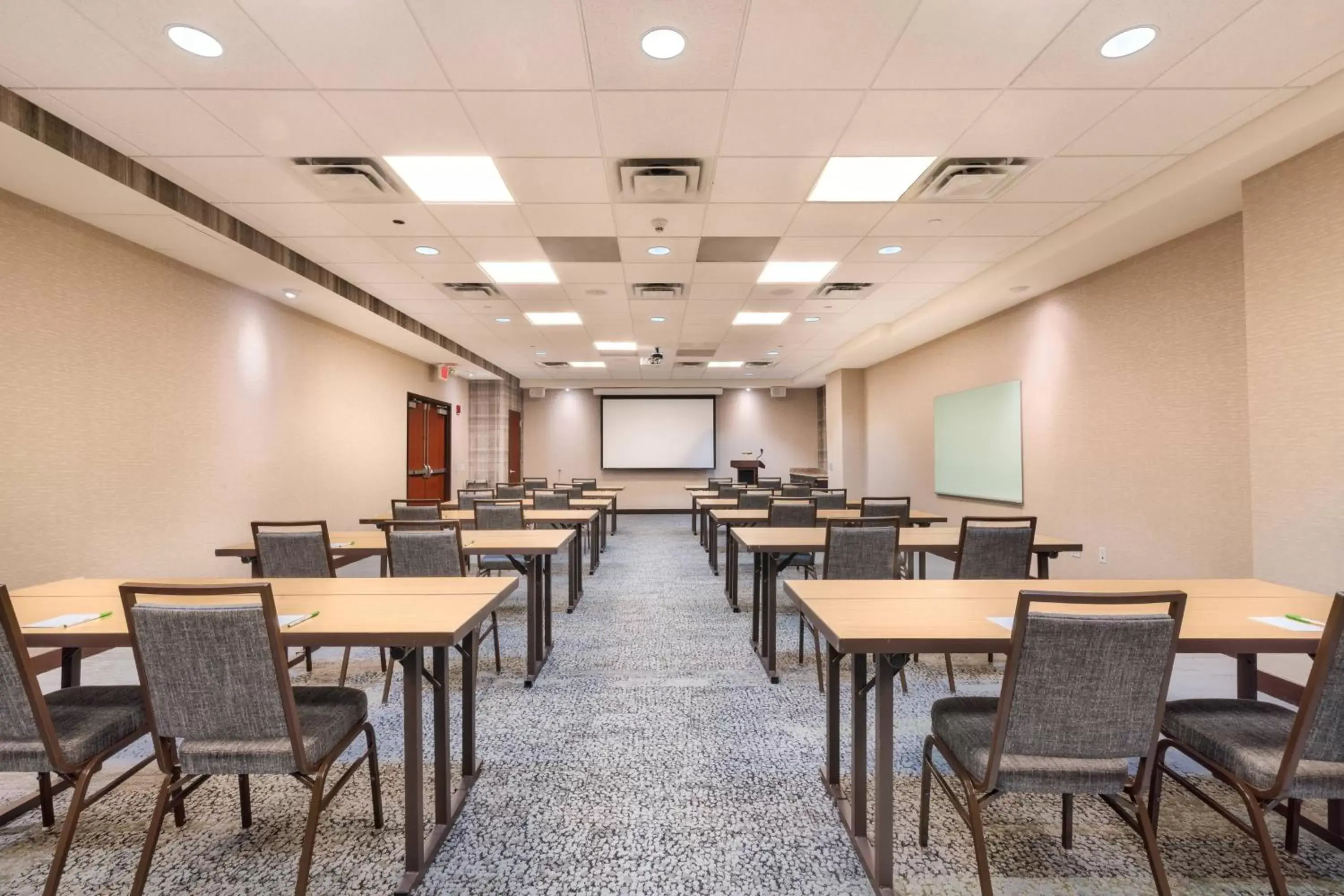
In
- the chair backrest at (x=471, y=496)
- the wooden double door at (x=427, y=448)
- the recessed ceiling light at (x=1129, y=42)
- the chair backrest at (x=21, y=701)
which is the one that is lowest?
the chair backrest at (x=21, y=701)

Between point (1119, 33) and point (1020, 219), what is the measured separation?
203cm

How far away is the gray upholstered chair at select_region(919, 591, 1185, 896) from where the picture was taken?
1.37 metres

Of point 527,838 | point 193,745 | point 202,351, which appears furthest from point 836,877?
point 202,351

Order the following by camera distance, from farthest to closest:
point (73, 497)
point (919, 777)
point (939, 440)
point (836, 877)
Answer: point (939, 440) < point (73, 497) < point (919, 777) < point (836, 877)

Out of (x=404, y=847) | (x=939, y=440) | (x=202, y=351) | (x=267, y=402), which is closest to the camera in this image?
(x=404, y=847)

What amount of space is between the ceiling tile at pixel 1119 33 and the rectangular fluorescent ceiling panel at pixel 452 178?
2.72 meters

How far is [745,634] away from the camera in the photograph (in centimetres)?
408

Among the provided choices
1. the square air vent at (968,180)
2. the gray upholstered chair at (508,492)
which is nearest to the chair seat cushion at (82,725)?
the square air vent at (968,180)

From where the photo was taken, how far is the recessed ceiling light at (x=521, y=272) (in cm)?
513

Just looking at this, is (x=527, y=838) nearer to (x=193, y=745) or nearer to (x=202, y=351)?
(x=193, y=745)

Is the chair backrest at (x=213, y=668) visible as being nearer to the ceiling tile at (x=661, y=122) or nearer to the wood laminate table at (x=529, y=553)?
the wood laminate table at (x=529, y=553)

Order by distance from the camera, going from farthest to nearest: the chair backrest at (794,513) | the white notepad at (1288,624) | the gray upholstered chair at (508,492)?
the gray upholstered chair at (508,492), the chair backrest at (794,513), the white notepad at (1288,624)

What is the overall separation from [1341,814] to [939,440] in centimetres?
649

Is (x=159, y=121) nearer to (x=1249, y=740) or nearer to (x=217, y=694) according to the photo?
(x=217, y=694)
